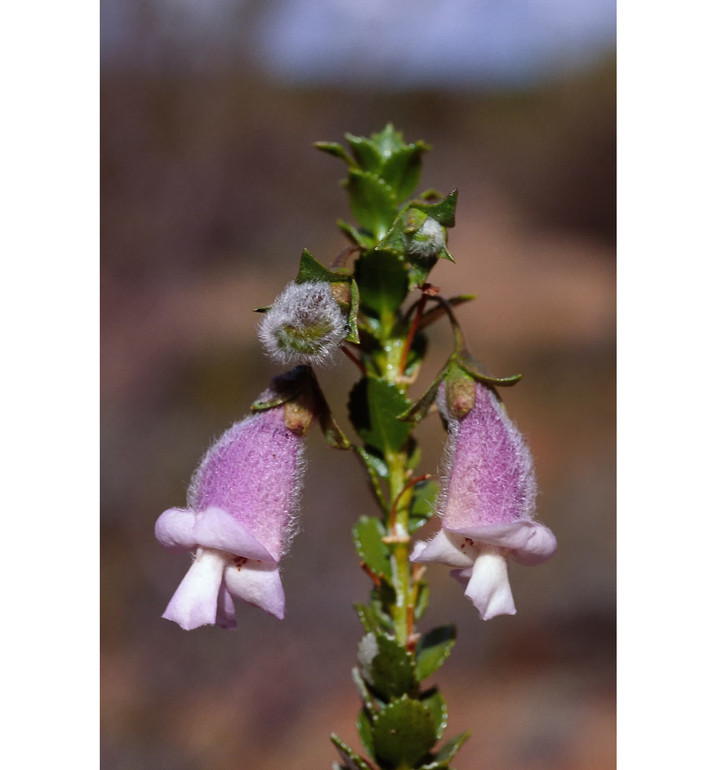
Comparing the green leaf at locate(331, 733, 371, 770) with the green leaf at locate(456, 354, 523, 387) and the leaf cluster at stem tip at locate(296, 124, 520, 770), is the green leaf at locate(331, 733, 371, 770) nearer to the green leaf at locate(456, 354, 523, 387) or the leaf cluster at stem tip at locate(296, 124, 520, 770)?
the leaf cluster at stem tip at locate(296, 124, 520, 770)

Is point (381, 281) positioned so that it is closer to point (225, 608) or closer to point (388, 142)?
point (388, 142)

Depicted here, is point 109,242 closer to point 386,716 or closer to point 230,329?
point 230,329

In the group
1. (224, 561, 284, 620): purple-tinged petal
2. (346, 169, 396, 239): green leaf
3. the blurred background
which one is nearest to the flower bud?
(346, 169, 396, 239): green leaf

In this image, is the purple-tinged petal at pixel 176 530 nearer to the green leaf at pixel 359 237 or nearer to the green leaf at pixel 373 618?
the green leaf at pixel 373 618

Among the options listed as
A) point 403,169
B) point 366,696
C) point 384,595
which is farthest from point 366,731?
point 403,169

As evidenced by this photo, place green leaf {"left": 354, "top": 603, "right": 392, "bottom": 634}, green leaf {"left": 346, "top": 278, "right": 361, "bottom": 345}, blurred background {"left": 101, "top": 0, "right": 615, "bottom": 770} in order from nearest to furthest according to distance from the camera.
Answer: green leaf {"left": 346, "top": 278, "right": 361, "bottom": 345}, green leaf {"left": 354, "top": 603, "right": 392, "bottom": 634}, blurred background {"left": 101, "top": 0, "right": 615, "bottom": 770}

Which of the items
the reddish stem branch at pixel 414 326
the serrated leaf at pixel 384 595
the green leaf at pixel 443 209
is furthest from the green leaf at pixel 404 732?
the green leaf at pixel 443 209
